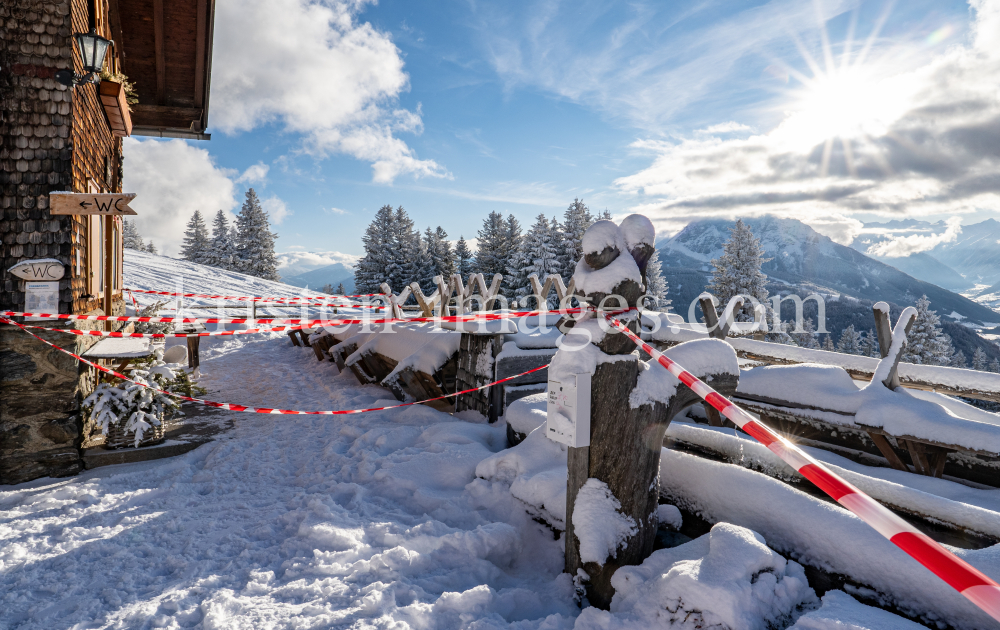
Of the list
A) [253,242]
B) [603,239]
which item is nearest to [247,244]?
[253,242]

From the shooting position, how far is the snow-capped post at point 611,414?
8.39ft

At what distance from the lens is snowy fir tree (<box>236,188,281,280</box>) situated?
39.4 m

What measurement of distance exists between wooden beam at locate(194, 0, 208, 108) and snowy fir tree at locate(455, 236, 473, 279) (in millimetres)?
28052

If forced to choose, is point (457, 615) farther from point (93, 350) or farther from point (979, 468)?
point (93, 350)

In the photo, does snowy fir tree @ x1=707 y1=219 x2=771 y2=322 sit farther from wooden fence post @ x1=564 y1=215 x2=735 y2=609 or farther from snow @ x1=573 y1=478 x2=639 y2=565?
snow @ x1=573 y1=478 x2=639 y2=565

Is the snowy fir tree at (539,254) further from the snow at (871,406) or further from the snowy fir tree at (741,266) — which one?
the snow at (871,406)

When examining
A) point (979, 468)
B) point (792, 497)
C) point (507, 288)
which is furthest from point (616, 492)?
point (507, 288)

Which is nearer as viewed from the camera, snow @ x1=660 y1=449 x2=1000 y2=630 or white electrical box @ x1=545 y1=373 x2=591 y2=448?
snow @ x1=660 y1=449 x2=1000 y2=630

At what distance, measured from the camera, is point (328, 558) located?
2.97m

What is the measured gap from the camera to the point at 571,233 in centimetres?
3122

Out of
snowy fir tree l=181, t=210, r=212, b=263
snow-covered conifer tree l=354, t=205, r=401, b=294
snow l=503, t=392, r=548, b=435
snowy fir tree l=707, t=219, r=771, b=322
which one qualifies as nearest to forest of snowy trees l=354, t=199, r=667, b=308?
snow-covered conifer tree l=354, t=205, r=401, b=294

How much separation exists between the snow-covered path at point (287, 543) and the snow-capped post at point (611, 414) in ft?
1.59

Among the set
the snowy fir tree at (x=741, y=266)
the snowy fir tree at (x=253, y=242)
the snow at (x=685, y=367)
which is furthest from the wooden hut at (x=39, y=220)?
the snowy fir tree at (x=253, y=242)

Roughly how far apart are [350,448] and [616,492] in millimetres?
3443
